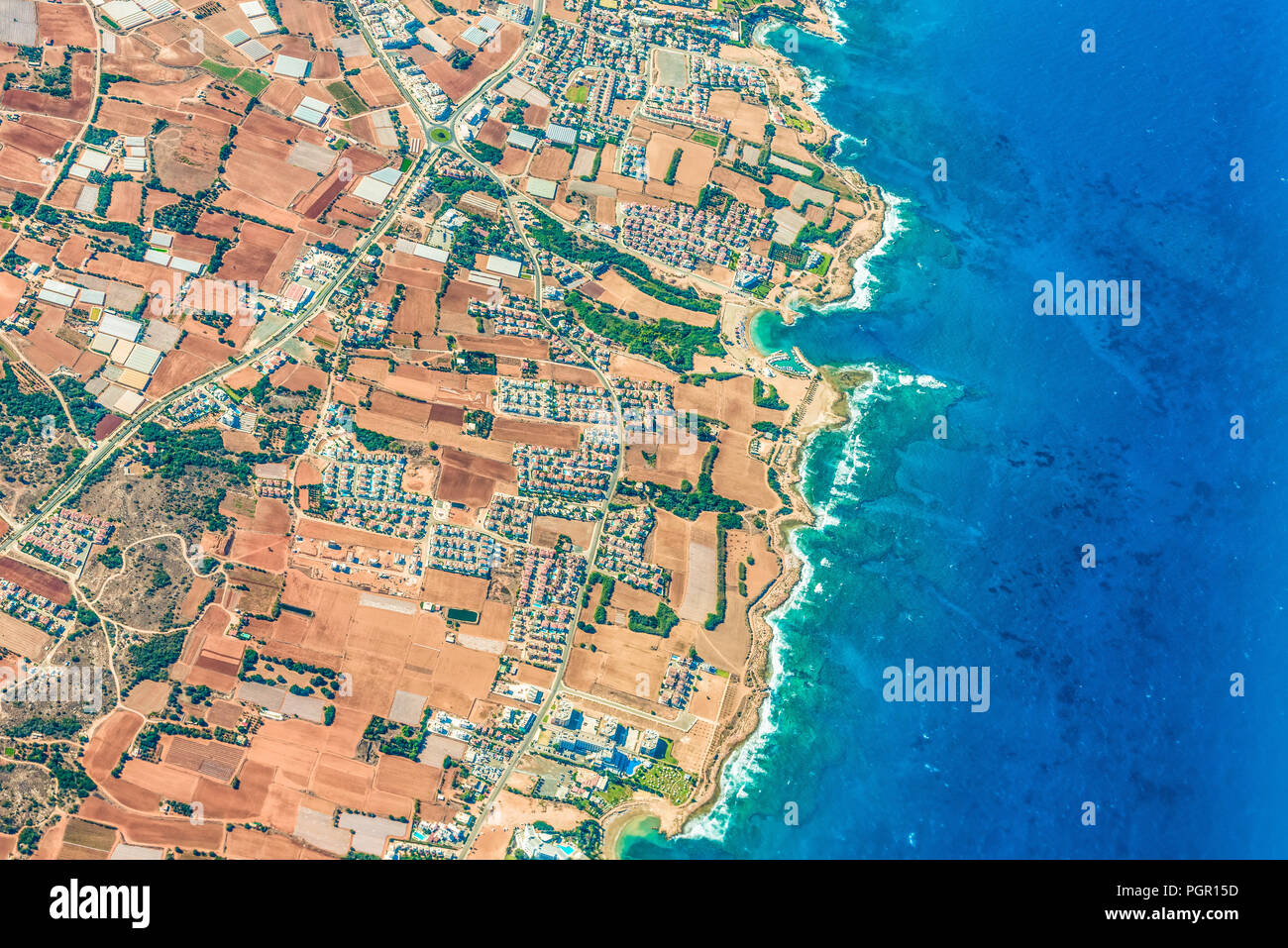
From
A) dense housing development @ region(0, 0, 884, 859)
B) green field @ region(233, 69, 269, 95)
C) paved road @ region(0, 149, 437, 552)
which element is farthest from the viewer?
green field @ region(233, 69, 269, 95)

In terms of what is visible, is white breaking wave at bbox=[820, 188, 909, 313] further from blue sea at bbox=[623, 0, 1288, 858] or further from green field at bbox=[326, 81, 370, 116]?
green field at bbox=[326, 81, 370, 116]

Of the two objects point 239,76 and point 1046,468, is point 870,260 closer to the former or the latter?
point 1046,468

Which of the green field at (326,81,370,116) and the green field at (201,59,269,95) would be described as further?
the green field at (326,81,370,116)

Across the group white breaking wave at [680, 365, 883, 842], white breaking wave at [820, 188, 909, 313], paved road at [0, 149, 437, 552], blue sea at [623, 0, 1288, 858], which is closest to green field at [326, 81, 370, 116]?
paved road at [0, 149, 437, 552]

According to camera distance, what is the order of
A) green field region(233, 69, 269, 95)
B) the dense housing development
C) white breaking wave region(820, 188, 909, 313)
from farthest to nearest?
green field region(233, 69, 269, 95)
white breaking wave region(820, 188, 909, 313)
the dense housing development

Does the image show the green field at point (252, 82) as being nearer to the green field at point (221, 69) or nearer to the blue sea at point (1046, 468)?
the green field at point (221, 69)
